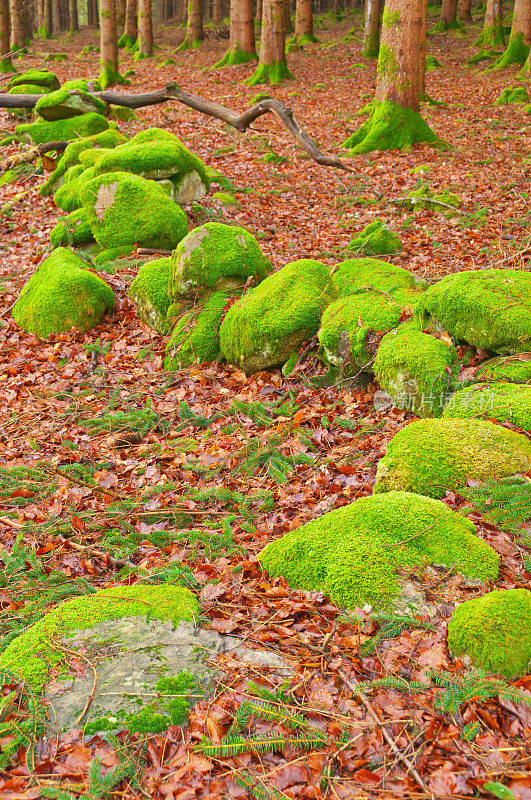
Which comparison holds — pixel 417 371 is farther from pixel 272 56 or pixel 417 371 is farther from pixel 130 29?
pixel 130 29

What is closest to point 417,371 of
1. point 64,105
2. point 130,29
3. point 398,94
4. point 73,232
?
point 73,232

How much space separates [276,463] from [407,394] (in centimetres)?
136

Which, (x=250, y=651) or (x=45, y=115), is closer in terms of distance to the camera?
(x=250, y=651)

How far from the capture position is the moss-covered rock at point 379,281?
246 inches

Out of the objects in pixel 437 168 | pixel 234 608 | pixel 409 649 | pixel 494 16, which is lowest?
pixel 234 608

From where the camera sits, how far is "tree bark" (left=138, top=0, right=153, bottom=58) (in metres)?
24.0

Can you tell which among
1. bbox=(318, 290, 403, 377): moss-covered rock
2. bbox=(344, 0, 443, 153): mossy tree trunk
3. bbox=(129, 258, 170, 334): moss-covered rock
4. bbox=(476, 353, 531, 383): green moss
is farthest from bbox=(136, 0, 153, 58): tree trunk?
bbox=(476, 353, 531, 383): green moss

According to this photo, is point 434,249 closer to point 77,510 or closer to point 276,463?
point 276,463

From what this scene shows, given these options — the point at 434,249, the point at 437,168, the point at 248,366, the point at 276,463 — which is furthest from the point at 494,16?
the point at 276,463

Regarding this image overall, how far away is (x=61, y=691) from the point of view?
8.46 feet

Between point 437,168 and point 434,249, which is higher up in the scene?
point 437,168

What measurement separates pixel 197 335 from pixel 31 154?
30.0ft

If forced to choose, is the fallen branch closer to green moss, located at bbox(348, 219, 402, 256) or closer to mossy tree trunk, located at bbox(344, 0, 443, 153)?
mossy tree trunk, located at bbox(344, 0, 443, 153)

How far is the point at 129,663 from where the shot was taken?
2727 millimetres
